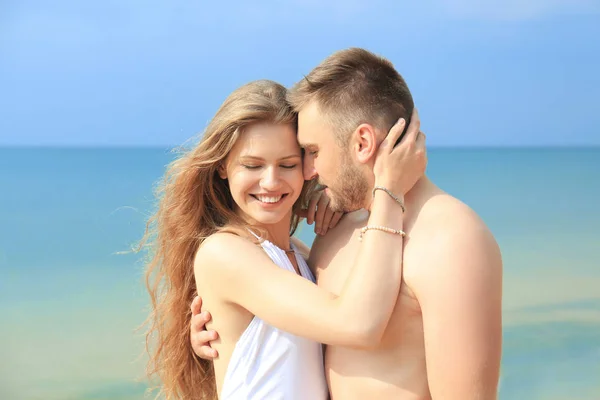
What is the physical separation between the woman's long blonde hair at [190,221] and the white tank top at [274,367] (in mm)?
524

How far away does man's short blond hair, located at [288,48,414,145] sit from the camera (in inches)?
129

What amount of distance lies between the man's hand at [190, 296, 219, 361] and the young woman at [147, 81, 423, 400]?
0.05m

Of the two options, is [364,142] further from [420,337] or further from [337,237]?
[420,337]

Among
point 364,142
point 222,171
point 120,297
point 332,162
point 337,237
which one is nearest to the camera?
point 364,142

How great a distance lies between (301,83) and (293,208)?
0.82 metres

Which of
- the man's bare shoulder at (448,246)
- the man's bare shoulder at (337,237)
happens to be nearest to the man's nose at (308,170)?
the man's bare shoulder at (337,237)

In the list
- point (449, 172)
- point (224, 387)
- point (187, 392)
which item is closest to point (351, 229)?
point (224, 387)

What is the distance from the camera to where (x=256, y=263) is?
3467 millimetres

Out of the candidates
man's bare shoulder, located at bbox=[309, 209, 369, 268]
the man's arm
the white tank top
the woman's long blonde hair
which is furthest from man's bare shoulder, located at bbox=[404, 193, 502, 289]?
the woman's long blonde hair

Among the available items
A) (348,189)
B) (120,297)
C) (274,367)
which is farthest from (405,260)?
(120,297)

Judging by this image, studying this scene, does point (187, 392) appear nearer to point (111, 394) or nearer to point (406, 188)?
point (406, 188)

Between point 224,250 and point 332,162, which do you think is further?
point 224,250

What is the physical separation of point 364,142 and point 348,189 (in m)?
0.25

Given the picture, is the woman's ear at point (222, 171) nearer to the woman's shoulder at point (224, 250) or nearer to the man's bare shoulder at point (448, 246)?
the woman's shoulder at point (224, 250)
